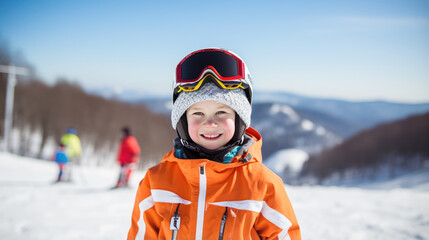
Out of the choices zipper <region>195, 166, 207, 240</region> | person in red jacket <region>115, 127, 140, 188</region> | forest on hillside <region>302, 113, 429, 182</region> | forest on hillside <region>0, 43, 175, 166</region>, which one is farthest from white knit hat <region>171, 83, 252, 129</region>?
forest on hillside <region>302, 113, 429, 182</region>

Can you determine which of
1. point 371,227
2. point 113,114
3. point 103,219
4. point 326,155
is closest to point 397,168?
point 326,155

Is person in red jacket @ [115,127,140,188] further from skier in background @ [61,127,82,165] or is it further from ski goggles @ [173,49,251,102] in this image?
ski goggles @ [173,49,251,102]

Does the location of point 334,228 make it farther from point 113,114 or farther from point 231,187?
point 113,114

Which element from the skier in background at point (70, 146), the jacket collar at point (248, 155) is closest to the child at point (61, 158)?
the skier in background at point (70, 146)

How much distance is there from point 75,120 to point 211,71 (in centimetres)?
4458

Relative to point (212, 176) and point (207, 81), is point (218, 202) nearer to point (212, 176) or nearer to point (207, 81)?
point (212, 176)

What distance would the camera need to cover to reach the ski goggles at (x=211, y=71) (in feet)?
5.25

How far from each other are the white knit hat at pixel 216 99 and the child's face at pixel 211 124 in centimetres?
3

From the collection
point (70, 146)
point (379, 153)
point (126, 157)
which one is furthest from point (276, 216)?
point (379, 153)

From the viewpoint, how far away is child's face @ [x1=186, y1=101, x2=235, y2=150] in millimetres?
1516

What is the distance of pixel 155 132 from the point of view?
5150 centimetres

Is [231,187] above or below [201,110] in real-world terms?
below

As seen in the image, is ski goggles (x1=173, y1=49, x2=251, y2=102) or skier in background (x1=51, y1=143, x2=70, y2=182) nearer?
ski goggles (x1=173, y1=49, x2=251, y2=102)

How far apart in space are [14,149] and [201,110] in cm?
3774
